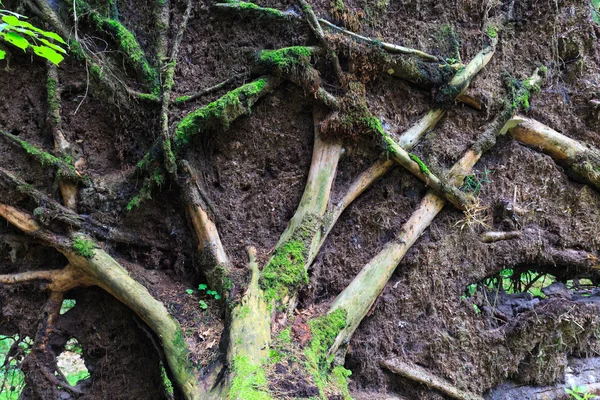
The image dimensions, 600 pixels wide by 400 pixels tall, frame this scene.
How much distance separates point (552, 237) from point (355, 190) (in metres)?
2.26

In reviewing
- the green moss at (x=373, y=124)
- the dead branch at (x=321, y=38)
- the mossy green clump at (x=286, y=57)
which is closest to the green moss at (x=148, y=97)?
the mossy green clump at (x=286, y=57)

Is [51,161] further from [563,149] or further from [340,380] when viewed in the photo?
[563,149]

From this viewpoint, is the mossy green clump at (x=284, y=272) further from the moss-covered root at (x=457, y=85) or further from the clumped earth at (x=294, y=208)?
the moss-covered root at (x=457, y=85)

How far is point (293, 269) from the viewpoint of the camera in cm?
318

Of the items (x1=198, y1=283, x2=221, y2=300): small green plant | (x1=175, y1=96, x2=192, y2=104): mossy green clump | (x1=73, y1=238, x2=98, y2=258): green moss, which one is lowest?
(x1=198, y1=283, x2=221, y2=300): small green plant

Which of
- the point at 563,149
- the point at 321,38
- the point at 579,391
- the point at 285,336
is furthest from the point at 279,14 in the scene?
the point at 579,391

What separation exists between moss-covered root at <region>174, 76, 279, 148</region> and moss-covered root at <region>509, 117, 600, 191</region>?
2791mm

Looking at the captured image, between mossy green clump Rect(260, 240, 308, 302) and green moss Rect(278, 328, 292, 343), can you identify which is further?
mossy green clump Rect(260, 240, 308, 302)

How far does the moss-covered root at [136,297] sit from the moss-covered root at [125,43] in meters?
1.54

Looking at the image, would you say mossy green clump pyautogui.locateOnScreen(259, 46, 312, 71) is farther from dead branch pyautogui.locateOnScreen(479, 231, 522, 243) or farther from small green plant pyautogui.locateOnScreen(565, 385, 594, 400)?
small green plant pyautogui.locateOnScreen(565, 385, 594, 400)

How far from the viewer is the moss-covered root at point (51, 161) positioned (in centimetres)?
328

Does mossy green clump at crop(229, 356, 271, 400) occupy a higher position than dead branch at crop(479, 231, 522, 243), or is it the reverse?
dead branch at crop(479, 231, 522, 243)

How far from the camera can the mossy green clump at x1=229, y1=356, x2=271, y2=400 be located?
232 centimetres

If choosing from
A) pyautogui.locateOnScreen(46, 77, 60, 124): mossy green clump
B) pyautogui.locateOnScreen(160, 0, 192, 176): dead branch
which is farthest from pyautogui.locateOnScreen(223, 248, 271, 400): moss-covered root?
pyautogui.locateOnScreen(46, 77, 60, 124): mossy green clump
